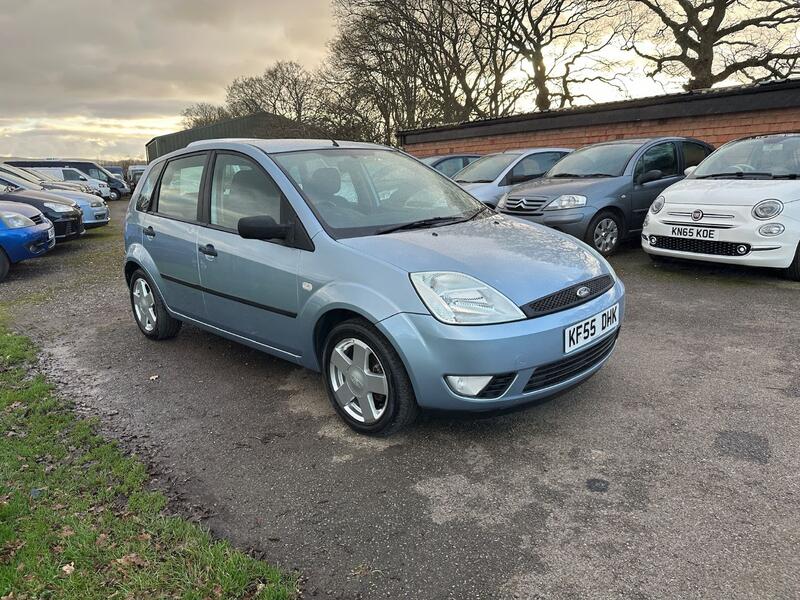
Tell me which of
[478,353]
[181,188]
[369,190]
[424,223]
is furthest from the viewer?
[181,188]

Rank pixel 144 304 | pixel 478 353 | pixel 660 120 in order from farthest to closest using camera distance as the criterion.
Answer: pixel 660 120, pixel 144 304, pixel 478 353

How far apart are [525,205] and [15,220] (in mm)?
7510

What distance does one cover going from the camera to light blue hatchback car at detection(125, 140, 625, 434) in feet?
9.07

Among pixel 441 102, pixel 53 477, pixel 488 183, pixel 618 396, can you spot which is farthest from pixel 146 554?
pixel 441 102

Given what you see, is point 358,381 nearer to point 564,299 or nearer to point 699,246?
point 564,299

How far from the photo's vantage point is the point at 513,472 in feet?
9.05

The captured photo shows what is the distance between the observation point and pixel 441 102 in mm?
26688

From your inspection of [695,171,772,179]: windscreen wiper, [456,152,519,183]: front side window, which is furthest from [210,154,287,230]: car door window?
[456,152,519,183]: front side window

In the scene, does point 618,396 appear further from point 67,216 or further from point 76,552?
point 67,216

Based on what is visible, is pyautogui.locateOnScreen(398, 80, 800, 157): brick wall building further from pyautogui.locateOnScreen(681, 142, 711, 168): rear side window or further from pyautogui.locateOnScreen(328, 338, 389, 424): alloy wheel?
pyautogui.locateOnScreen(328, 338, 389, 424): alloy wheel

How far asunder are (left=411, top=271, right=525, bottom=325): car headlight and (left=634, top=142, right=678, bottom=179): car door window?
5926mm

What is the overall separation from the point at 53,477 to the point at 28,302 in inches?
200

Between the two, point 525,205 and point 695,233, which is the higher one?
point 525,205

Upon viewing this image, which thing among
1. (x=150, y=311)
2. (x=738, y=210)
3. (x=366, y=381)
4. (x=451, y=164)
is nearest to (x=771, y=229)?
(x=738, y=210)
